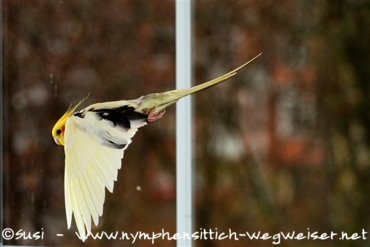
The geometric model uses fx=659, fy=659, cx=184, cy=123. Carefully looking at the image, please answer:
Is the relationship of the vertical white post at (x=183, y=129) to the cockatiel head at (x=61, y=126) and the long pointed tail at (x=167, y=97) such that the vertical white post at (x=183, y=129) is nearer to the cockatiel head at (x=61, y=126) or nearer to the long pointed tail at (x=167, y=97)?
the long pointed tail at (x=167, y=97)

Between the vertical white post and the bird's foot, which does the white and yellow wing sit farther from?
the vertical white post

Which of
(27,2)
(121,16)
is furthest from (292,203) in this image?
(27,2)

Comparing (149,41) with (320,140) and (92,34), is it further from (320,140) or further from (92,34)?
(320,140)

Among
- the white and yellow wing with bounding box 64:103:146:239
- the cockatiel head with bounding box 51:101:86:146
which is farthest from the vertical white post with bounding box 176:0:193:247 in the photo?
the cockatiel head with bounding box 51:101:86:146

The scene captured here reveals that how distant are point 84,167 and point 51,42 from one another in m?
0.52

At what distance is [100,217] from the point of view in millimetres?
2582

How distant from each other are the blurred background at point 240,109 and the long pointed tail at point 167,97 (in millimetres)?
22

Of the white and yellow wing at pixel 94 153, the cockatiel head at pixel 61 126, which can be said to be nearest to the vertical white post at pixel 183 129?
the white and yellow wing at pixel 94 153

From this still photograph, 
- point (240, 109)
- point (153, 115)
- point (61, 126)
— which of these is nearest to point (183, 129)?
point (153, 115)

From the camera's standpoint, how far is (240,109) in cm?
251

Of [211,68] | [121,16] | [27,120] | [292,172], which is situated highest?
[121,16]

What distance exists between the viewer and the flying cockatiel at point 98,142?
2551 mm

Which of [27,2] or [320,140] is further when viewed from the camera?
[27,2]

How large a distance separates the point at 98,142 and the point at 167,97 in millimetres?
322
